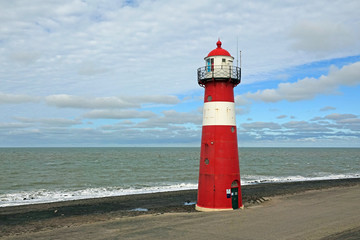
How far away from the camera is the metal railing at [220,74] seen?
15.9m

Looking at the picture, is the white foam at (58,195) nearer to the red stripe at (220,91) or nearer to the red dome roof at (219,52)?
the red stripe at (220,91)

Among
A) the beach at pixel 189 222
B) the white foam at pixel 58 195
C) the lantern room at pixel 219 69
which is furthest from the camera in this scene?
the white foam at pixel 58 195

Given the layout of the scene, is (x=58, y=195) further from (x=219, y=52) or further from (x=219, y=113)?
(x=219, y=52)

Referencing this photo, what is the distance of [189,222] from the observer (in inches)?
574

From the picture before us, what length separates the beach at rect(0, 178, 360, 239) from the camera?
12688mm

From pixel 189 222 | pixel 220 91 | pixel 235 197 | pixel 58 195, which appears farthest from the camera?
pixel 58 195

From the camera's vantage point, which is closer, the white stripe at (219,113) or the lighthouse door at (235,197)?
the white stripe at (219,113)

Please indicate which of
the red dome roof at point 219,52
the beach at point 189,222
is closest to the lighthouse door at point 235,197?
the beach at point 189,222

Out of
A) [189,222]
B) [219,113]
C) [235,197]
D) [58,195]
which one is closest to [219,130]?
[219,113]

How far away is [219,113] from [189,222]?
17.6 ft

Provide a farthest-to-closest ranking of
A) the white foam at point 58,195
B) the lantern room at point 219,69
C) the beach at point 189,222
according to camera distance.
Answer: the white foam at point 58,195, the lantern room at point 219,69, the beach at point 189,222

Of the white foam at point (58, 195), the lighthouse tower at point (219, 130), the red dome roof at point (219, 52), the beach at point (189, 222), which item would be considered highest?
the red dome roof at point (219, 52)

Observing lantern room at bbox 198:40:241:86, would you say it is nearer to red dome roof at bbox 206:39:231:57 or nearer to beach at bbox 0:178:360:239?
red dome roof at bbox 206:39:231:57

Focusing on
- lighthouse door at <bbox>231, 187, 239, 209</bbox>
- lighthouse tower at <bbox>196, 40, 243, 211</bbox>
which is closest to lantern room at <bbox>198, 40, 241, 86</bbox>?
lighthouse tower at <bbox>196, 40, 243, 211</bbox>
